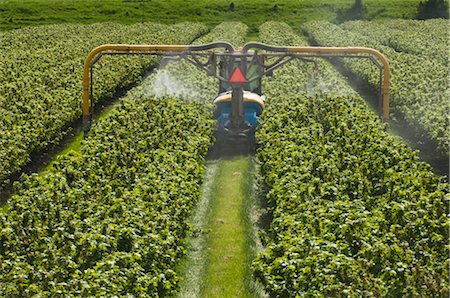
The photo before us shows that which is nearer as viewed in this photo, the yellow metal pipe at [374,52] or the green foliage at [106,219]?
the green foliage at [106,219]

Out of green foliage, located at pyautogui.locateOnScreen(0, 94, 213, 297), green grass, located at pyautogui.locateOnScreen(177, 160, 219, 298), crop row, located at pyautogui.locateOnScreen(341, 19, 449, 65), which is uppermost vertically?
crop row, located at pyautogui.locateOnScreen(341, 19, 449, 65)

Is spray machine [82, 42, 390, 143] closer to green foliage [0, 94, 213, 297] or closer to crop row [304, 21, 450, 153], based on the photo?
crop row [304, 21, 450, 153]

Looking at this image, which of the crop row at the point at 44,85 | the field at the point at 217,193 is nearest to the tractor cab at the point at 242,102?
the field at the point at 217,193

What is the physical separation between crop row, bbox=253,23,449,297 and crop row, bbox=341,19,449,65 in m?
18.3

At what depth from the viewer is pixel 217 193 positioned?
19266 mm

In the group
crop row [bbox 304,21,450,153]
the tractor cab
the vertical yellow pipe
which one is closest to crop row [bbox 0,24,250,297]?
the tractor cab

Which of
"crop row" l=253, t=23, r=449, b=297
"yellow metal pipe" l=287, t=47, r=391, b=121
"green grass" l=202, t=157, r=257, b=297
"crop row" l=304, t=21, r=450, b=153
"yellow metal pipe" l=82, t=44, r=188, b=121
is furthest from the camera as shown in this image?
"yellow metal pipe" l=82, t=44, r=188, b=121

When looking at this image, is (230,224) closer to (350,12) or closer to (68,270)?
(68,270)

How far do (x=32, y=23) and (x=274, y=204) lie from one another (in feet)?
185

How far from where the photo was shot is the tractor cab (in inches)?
889

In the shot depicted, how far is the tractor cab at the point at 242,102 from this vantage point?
22569 mm

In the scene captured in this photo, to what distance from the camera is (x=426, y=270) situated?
1045 centimetres

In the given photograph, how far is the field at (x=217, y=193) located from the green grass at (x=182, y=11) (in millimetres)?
39543

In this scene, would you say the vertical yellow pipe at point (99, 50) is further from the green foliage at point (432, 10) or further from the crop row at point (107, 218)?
the green foliage at point (432, 10)
